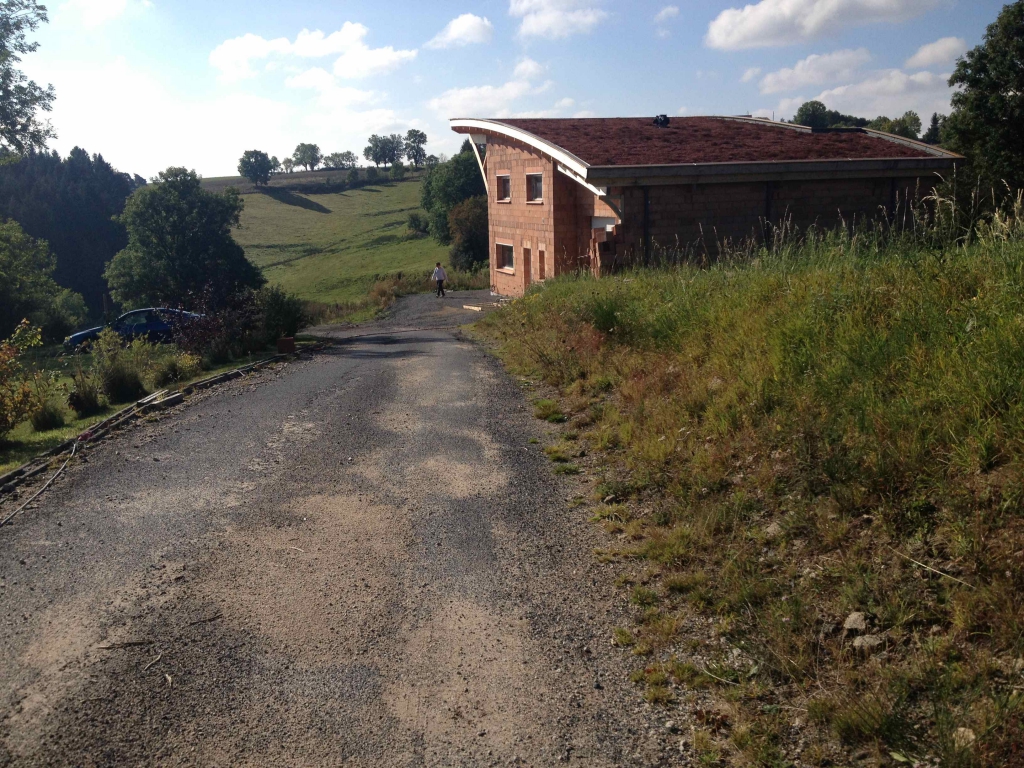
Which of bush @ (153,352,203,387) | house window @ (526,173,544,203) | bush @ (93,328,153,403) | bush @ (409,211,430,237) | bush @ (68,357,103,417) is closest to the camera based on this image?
bush @ (68,357,103,417)

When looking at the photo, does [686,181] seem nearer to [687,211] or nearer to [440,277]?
[687,211]

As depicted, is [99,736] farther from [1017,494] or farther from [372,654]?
[1017,494]

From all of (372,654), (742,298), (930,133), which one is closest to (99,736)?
(372,654)

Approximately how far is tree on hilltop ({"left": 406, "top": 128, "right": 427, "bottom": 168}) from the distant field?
775 inches

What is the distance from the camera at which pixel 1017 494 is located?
418cm

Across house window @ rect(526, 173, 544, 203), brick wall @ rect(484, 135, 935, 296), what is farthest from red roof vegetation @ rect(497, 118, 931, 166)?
house window @ rect(526, 173, 544, 203)

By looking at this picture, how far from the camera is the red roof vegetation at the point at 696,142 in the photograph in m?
20.7

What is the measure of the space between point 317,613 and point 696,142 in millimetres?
20651

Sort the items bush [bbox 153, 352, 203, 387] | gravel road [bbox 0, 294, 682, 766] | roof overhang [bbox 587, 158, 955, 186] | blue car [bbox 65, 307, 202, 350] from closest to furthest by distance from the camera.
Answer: gravel road [bbox 0, 294, 682, 766] < bush [bbox 153, 352, 203, 387] < roof overhang [bbox 587, 158, 955, 186] < blue car [bbox 65, 307, 202, 350]

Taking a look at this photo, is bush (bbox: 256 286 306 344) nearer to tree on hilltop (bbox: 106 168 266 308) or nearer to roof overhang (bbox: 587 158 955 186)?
roof overhang (bbox: 587 158 955 186)

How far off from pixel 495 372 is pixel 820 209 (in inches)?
483

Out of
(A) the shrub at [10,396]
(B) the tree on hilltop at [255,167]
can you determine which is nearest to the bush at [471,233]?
(A) the shrub at [10,396]

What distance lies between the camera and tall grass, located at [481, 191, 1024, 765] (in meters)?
3.62

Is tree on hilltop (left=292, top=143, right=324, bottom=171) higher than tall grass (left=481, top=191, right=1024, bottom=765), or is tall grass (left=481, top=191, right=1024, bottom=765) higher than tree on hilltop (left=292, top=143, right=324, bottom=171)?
tree on hilltop (left=292, top=143, right=324, bottom=171)
